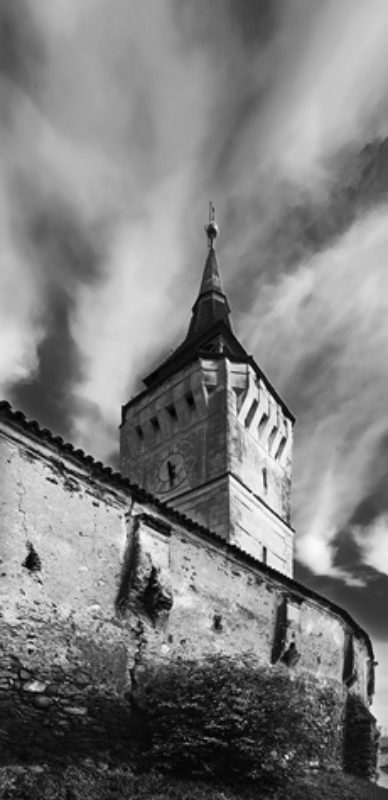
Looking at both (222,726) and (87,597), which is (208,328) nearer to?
(87,597)

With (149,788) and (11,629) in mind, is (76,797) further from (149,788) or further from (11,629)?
(11,629)

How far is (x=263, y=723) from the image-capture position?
A: 8680 millimetres

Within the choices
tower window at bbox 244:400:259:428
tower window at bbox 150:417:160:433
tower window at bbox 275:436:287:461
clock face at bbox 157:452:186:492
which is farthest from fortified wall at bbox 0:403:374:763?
tower window at bbox 275:436:287:461

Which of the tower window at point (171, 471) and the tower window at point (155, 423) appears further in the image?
the tower window at point (155, 423)

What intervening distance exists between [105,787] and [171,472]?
14.8 metres

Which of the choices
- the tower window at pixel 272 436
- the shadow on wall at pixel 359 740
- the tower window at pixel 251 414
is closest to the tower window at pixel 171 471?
the tower window at pixel 251 414

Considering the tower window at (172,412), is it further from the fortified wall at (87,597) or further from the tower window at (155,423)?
the fortified wall at (87,597)

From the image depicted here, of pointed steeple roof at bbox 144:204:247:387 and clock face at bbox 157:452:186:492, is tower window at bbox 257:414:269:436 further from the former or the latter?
clock face at bbox 157:452:186:492

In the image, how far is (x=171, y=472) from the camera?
2191cm

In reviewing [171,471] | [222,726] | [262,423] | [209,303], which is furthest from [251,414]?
[222,726]

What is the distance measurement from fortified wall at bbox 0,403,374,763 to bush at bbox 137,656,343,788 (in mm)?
463

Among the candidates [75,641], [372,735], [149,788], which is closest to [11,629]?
[75,641]

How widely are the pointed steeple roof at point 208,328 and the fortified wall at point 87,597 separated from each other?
40.2 feet

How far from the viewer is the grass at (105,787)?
6670 mm
